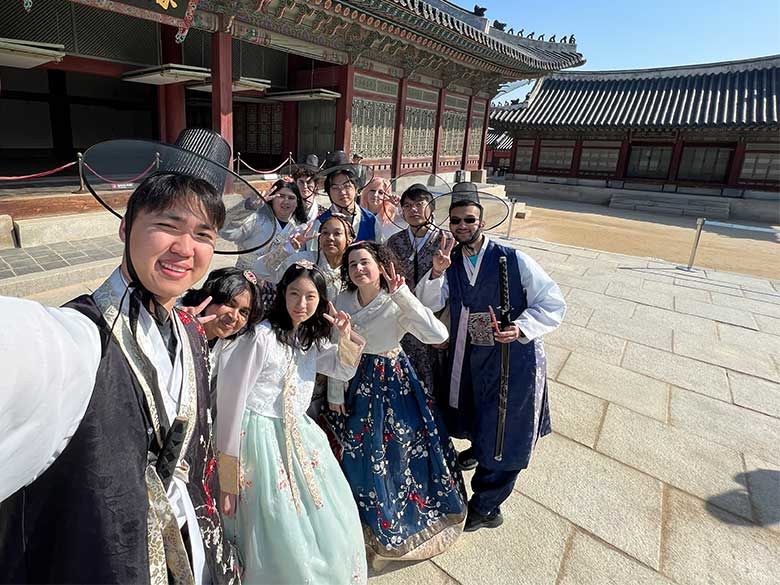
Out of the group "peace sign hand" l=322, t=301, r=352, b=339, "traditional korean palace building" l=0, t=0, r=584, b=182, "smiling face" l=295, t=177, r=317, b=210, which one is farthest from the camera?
"traditional korean palace building" l=0, t=0, r=584, b=182

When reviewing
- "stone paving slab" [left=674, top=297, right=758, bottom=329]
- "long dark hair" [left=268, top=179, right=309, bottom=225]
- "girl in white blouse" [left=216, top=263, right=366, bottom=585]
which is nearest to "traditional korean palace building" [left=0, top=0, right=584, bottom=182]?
"long dark hair" [left=268, top=179, right=309, bottom=225]

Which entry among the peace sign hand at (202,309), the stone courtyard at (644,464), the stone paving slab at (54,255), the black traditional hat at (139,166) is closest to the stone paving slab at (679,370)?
the stone courtyard at (644,464)

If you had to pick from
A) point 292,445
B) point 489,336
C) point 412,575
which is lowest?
point 412,575

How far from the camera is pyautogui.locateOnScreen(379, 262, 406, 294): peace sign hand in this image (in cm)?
234

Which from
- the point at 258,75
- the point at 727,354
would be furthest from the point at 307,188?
the point at 258,75

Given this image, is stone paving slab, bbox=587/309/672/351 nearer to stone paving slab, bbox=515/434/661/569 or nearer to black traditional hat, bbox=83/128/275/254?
stone paving slab, bbox=515/434/661/569

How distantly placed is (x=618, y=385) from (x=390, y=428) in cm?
297

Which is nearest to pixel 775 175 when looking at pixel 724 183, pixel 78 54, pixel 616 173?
pixel 724 183

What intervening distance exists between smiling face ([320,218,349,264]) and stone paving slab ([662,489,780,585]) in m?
2.57

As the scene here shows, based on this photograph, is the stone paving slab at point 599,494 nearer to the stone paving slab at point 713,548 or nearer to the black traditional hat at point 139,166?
the stone paving slab at point 713,548

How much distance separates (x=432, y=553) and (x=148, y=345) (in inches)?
75.7

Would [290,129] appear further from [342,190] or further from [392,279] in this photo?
[392,279]

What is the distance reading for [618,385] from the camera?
4.24 meters

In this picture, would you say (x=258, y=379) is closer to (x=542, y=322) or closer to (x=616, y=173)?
(x=542, y=322)
